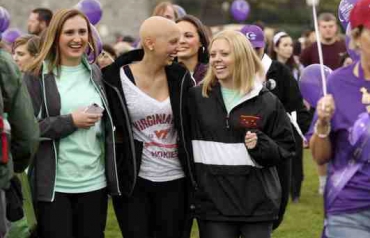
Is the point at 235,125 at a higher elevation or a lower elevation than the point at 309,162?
higher

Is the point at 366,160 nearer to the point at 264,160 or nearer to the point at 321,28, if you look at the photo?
the point at 264,160

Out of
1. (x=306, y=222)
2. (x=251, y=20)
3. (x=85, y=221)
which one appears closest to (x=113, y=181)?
(x=85, y=221)

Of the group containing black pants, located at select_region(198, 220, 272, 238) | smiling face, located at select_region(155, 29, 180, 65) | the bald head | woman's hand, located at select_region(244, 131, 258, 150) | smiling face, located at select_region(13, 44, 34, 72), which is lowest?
black pants, located at select_region(198, 220, 272, 238)

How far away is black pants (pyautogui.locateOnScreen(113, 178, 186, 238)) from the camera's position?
6883 millimetres

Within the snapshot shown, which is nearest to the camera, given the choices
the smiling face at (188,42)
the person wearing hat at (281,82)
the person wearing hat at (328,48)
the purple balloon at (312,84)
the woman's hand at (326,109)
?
the woman's hand at (326,109)

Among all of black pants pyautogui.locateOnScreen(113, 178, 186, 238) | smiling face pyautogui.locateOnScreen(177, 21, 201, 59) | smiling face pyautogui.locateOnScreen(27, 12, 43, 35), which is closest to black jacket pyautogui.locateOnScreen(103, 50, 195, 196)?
black pants pyautogui.locateOnScreen(113, 178, 186, 238)

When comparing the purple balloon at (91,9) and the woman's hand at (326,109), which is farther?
the purple balloon at (91,9)

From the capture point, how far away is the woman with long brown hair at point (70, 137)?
261 inches

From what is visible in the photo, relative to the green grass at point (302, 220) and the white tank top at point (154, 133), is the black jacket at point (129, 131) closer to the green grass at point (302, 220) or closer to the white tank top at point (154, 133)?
the white tank top at point (154, 133)

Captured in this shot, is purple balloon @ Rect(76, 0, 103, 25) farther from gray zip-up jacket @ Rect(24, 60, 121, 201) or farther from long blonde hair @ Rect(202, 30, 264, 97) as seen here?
long blonde hair @ Rect(202, 30, 264, 97)

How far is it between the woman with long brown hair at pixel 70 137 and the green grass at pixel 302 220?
3.42m

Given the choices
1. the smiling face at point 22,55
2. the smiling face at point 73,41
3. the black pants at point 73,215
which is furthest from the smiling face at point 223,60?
the smiling face at point 22,55

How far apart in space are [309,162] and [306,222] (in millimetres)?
5906

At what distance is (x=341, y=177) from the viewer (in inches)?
215
